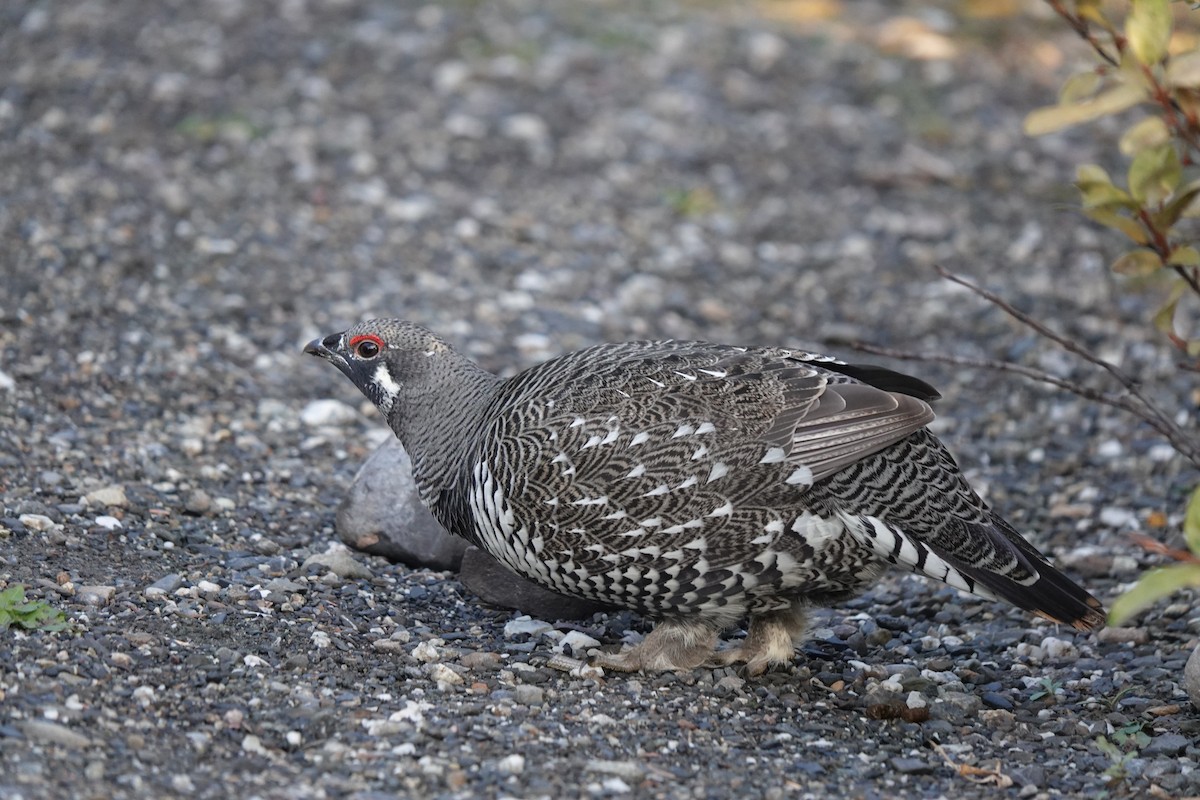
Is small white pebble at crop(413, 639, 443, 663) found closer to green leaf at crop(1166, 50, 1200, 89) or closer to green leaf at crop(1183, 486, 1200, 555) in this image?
green leaf at crop(1183, 486, 1200, 555)

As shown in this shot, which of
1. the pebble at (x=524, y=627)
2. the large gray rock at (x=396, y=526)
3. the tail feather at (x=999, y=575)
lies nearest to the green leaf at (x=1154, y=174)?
the tail feather at (x=999, y=575)

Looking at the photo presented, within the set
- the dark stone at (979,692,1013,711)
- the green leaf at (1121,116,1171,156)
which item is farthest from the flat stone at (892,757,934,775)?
the green leaf at (1121,116,1171,156)

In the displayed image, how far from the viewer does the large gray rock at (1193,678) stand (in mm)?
4727

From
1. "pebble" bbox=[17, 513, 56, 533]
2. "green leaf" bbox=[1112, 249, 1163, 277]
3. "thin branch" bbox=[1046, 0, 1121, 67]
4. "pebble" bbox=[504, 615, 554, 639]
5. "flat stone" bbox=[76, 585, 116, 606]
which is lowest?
"pebble" bbox=[504, 615, 554, 639]

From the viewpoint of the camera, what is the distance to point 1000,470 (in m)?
7.16

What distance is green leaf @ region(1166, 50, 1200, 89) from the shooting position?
358 cm

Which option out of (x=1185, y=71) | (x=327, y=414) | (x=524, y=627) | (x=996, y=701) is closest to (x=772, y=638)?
(x=996, y=701)

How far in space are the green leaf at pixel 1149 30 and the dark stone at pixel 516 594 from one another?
9.39ft

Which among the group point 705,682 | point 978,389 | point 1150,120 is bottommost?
point 978,389

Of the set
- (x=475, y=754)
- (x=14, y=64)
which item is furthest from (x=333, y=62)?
(x=475, y=754)

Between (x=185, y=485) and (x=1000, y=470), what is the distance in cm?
399

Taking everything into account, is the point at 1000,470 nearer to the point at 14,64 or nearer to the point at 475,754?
the point at 475,754

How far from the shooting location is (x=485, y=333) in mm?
8211

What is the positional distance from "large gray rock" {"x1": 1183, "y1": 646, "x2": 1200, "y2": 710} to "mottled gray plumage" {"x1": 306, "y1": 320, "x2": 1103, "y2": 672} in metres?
0.35
